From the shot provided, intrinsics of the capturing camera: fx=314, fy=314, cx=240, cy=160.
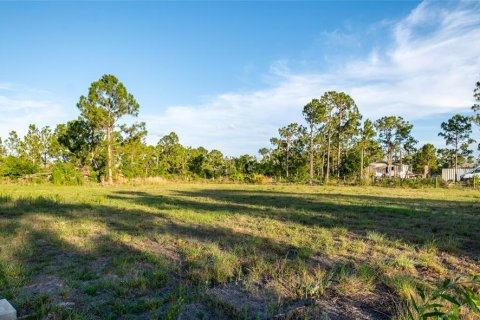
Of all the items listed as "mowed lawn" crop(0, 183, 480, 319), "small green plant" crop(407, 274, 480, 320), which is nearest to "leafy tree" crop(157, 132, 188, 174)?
"mowed lawn" crop(0, 183, 480, 319)

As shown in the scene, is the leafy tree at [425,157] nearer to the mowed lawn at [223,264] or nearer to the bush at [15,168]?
the mowed lawn at [223,264]

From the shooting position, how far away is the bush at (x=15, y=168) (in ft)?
96.8

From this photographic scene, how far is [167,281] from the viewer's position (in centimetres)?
435

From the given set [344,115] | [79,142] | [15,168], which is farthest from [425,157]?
[15,168]

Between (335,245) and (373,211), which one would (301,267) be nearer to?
(335,245)

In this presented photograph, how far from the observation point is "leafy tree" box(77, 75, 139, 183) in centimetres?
3044

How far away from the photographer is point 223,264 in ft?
15.4

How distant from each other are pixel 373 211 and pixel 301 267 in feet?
26.0

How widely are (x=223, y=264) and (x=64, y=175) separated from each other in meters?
28.0

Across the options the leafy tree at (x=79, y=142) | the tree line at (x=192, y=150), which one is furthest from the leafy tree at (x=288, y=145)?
the leafy tree at (x=79, y=142)

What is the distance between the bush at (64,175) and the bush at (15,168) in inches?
144

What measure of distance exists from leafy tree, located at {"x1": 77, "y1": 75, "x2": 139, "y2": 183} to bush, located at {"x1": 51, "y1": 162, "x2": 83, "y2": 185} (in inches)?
123

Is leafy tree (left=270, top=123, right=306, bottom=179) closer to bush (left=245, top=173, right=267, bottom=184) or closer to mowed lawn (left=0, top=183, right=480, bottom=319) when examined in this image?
bush (left=245, top=173, right=267, bottom=184)

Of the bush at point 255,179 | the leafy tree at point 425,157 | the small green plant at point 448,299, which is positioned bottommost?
the bush at point 255,179
